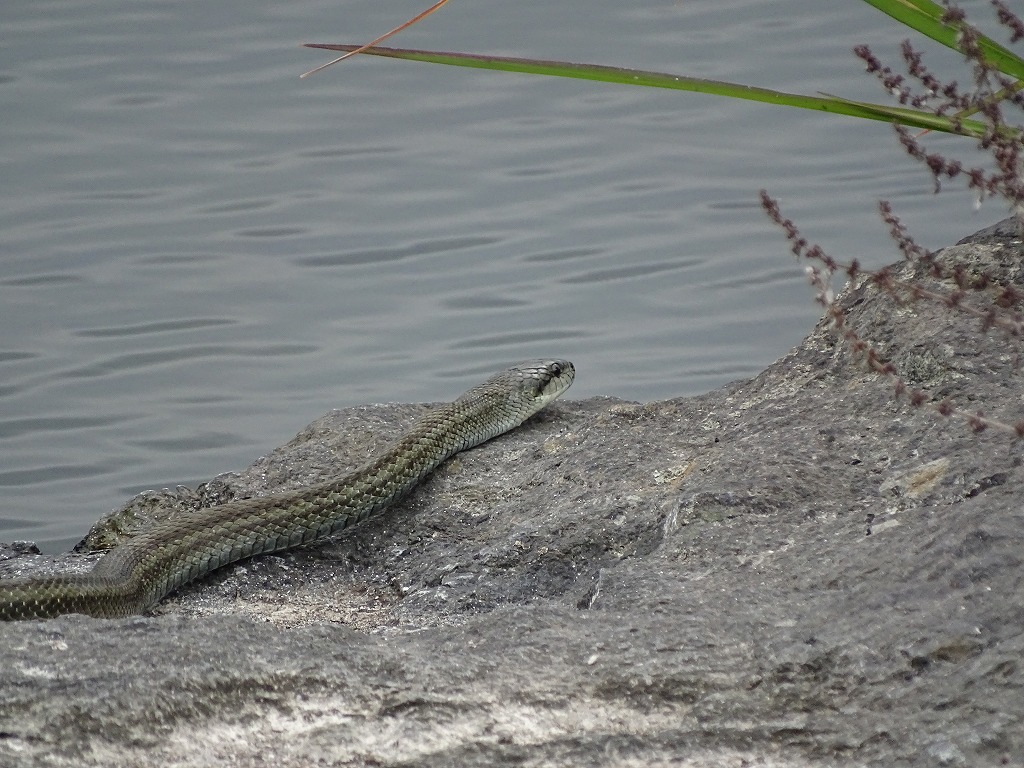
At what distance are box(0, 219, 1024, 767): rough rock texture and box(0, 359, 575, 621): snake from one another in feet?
0.56

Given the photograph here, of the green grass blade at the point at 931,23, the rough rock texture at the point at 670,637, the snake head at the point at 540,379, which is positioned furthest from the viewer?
the snake head at the point at 540,379

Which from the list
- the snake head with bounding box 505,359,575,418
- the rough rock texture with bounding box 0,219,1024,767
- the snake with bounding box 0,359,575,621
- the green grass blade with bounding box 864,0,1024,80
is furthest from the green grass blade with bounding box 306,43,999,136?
the snake head with bounding box 505,359,575,418

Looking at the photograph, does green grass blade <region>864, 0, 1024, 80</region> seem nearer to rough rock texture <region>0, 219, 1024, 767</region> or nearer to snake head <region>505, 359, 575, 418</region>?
rough rock texture <region>0, 219, 1024, 767</region>

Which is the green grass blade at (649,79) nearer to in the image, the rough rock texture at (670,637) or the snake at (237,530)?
the rough rock texture at (670,637)

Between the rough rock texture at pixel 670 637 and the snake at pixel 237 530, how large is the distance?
0.17 meters

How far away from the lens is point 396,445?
15.1 feet

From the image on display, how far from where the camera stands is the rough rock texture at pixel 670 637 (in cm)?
215

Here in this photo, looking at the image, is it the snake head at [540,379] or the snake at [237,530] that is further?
the snake head at [540,379]

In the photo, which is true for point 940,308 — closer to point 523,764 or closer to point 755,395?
point 755,395

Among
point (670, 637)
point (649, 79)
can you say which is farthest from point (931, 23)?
point (670, 637)

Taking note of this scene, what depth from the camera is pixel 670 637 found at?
2482 millimetres

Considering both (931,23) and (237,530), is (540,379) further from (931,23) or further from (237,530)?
(931,23)

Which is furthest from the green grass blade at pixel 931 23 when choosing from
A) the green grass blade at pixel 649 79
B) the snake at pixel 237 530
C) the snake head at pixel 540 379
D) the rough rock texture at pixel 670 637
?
the snake head at pixel 540 379

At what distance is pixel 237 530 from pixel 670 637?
197 cm
